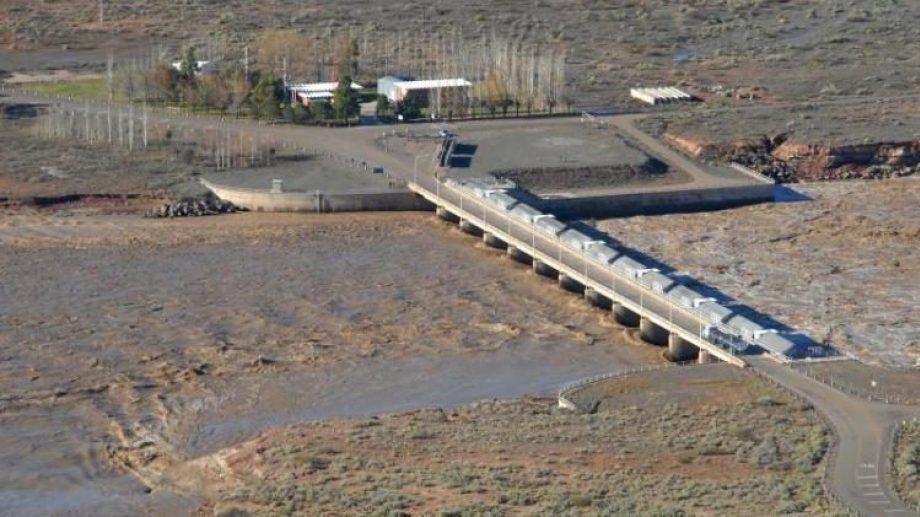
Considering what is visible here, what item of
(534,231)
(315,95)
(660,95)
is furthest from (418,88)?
(534,231)

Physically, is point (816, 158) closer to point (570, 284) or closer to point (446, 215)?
point (446, 215)

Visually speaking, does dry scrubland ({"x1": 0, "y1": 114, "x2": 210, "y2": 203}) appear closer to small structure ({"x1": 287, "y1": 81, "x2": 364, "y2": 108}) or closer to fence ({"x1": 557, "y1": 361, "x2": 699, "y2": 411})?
small structure ({"x1": 287, "y1": 81, "x2": 364, "y2": 108})

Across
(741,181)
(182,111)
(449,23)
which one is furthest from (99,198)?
(449,23)

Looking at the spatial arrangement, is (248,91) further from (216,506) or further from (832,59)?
(216,506)

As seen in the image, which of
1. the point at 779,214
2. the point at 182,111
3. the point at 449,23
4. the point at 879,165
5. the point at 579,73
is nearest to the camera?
the point at 779,214

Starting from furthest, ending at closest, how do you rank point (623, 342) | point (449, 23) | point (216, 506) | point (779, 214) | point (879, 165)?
point (449, 23), point (879, 165), point (779, 214), point (623, 342), point (216, 506)

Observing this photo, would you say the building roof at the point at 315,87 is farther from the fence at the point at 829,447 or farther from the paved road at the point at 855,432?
the fence at the point at 829,447

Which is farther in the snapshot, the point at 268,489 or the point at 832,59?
the point at 832,59
